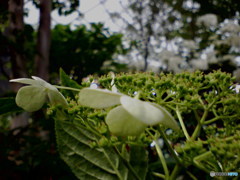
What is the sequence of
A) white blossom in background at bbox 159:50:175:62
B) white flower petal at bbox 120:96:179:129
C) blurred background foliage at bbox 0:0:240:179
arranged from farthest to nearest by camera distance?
white blossom in background at bbox 159:50:175:62, blurred background foliage at bbox 0:0:240:179, white flower petal at bbox 120:96:179:129

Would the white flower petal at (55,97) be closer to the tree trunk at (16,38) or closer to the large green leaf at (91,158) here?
the large green leaf at (91,158)

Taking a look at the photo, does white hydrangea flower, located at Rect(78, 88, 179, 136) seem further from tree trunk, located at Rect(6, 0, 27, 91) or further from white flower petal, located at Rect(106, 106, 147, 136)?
tree trunk, located at Rect(6, 0, 27, 91)

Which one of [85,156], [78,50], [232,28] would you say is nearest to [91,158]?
[85,156]

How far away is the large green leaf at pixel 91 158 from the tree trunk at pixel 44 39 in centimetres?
100

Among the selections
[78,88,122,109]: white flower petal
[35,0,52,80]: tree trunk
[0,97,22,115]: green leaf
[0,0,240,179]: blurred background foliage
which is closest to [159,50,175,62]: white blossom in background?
[0,0,240,179]: blurred background foliage

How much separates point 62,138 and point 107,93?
240 mm

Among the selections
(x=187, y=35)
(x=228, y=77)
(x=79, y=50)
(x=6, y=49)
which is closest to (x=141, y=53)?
(x=187, y=35)

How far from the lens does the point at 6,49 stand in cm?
130

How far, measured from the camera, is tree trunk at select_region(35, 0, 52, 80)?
144cm

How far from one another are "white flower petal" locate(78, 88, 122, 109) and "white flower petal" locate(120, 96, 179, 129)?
22 mm

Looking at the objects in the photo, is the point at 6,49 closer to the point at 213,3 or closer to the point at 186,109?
the point at 186,109

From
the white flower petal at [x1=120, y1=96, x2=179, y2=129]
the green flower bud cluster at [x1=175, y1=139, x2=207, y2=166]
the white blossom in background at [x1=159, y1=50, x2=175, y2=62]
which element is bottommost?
the green flower bud cluster at [x1=175, y1=139, x2=207, y2=166]

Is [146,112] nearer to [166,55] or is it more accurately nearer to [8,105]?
[8,105]

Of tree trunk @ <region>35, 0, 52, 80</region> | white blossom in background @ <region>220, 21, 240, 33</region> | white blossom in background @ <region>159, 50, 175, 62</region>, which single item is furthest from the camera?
white blossom in background @ <region>159, 50, 175, 62</region>
